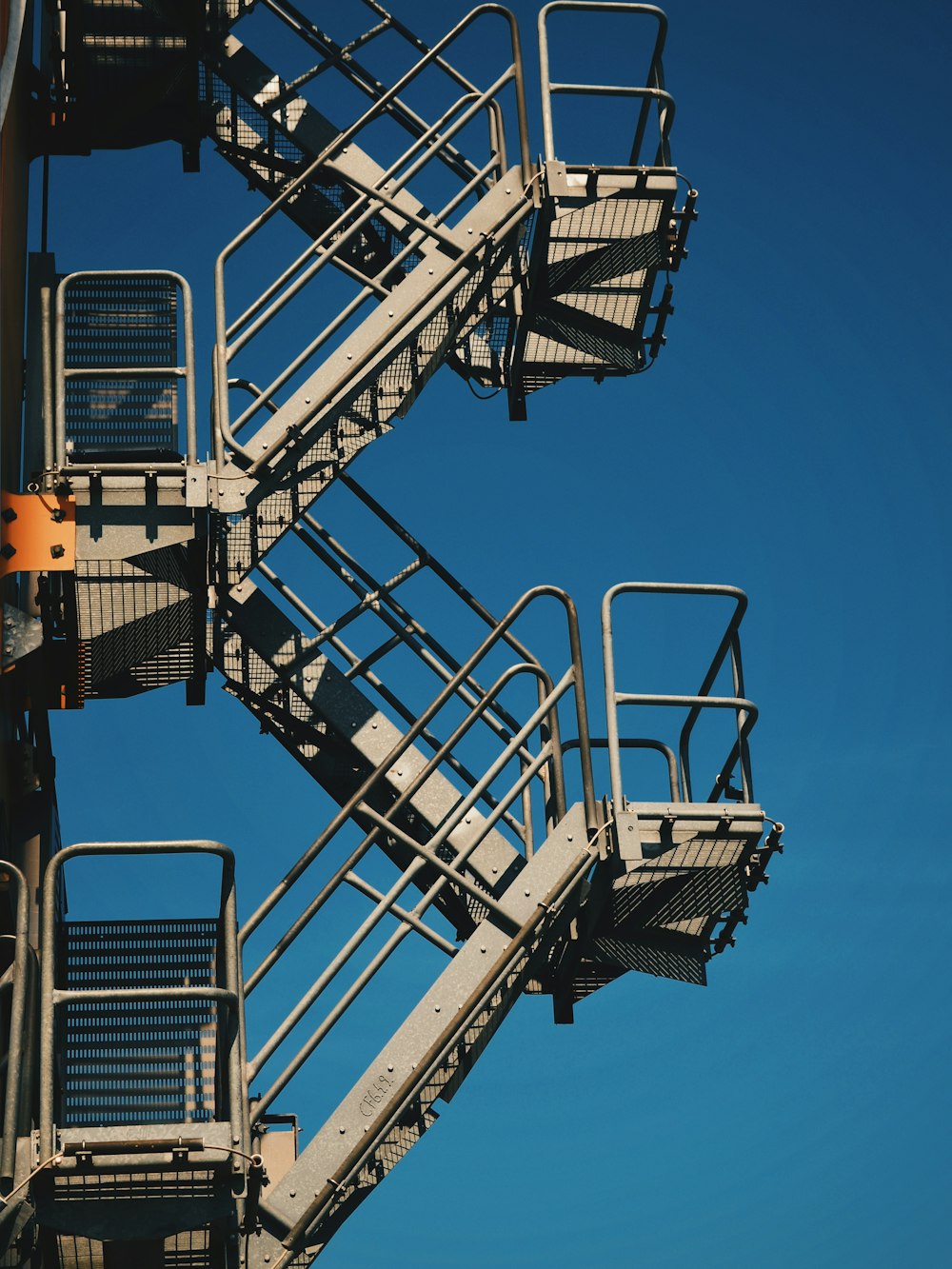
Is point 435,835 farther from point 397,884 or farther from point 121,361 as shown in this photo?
point 121,361

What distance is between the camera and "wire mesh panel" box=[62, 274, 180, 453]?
11.6m

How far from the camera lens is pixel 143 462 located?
37.3 feet

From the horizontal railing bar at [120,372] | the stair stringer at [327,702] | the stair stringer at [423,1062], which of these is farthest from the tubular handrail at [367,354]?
the stair stringer at [423,1062]

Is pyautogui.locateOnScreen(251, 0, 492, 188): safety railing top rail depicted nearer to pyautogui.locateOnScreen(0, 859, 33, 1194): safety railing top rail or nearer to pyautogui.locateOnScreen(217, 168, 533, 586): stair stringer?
pyautogui.locateOnScreen(217, 168, 533, 586): stair stringer

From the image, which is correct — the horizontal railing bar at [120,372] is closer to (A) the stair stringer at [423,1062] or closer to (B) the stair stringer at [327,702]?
(B) the stair stringer at [327,702]

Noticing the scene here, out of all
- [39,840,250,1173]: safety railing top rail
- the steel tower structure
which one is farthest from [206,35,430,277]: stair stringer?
[39,840,250,1173]: safety railing top rail

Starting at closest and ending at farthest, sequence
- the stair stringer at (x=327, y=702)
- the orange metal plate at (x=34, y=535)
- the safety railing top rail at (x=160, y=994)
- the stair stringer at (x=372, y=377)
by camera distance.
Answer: the safety railing top rail at (x=160, y=994), the orange metal plate at (x=34, y=535), the stair stringer at (x=372, y=377), the stair stringer at (x=327, y=702)

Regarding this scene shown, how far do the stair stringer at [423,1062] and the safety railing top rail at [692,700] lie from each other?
1.95 ft

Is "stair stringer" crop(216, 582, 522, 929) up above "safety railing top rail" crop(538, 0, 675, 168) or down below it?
below

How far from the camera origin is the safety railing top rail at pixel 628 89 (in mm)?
12742

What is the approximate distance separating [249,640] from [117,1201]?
13.9 feet

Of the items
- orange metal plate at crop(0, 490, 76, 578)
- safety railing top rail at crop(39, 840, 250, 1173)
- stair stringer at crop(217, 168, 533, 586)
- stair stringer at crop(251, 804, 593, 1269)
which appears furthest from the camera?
stair stringer at crop(217, 168, 533, 586)

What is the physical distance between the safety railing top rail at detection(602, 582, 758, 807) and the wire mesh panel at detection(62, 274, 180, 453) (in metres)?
2.88

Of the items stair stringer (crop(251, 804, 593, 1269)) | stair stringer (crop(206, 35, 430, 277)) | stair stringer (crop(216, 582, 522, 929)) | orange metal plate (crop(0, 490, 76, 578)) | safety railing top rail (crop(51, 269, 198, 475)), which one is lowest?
stair stringer (crop(251, 804, 593, 1269))
